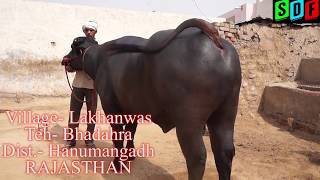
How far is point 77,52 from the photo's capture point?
16.5ft

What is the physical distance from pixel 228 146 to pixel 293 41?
20.8 feet

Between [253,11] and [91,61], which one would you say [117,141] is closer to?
[91,61]

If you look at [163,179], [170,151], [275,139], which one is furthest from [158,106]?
[275,139]

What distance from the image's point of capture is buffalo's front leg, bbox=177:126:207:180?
2896 millimetres

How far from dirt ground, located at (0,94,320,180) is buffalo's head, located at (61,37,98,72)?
1333 millimetres

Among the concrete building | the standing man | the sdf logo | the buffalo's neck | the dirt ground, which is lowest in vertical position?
the dirt ground

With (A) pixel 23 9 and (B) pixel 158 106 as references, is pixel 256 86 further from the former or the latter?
(A) pixel 23 9

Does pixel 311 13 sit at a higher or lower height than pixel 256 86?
higher

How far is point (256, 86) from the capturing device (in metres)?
8.25

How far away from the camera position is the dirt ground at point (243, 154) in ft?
13.7

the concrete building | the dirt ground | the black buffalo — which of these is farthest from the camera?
the concrete building

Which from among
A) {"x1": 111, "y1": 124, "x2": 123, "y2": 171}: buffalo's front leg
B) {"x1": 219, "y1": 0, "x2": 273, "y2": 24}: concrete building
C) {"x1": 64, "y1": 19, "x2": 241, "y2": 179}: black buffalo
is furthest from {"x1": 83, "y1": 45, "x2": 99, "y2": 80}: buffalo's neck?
{"x1": 219, "y1": 0, "x2": 273, "y2": 24}: concrete building

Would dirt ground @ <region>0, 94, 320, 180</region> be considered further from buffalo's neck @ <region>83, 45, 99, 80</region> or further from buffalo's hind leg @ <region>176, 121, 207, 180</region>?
buffalo's neck @ <region>83, 45, 99, 80</region>

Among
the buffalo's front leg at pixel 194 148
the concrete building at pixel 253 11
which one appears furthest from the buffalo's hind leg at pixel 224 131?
the concrete building at pixel 253 11
